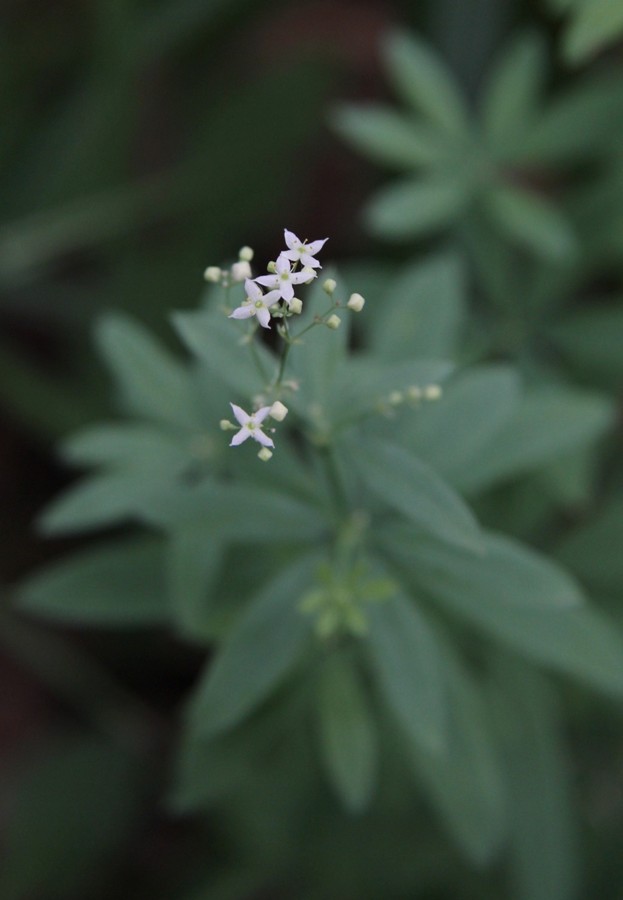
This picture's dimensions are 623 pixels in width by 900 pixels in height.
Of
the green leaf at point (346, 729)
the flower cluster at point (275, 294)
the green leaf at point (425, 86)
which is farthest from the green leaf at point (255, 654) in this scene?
the green leaf at point (425, 86)

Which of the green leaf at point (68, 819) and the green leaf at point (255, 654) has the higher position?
the green leaf at point (68, 819)

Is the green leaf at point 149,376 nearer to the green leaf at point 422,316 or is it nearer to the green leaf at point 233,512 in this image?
the green leaf at point 233,512

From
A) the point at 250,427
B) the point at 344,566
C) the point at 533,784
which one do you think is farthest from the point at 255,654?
the point at 533,784

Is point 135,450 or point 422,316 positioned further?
point 422,316

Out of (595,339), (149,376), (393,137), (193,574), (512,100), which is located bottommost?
(193,574)

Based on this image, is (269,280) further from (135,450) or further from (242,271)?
(135,450)

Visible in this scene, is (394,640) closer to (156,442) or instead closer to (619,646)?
(619,646)
